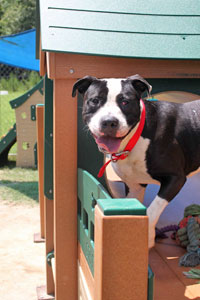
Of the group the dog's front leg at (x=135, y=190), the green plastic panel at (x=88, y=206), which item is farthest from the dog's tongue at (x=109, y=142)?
the dog's front leg at (x=135, y=190)

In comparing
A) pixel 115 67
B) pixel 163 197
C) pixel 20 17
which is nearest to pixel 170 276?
pixel 163 197

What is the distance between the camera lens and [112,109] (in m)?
2.00

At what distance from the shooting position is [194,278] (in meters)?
2.25

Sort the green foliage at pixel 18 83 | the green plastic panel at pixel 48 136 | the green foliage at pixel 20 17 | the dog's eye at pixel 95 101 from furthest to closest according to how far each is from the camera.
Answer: the green foliage at pixel 20 17
the green foliage at pixel 18 83
the green plastic panel at pixel 48 136
the dog's eye at pixel 95 101

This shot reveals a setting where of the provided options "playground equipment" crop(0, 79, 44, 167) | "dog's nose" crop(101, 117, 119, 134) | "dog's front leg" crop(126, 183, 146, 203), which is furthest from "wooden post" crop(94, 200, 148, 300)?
"playground equipment" crop(0, 79, 44, 167)

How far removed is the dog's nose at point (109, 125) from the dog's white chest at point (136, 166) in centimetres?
34

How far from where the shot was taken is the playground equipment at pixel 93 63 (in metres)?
2.33

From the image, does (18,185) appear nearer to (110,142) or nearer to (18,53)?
(18,53)

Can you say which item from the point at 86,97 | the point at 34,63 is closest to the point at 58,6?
the point at 86,97

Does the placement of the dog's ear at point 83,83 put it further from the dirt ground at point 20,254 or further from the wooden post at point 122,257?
the dirt ground at point 20,254

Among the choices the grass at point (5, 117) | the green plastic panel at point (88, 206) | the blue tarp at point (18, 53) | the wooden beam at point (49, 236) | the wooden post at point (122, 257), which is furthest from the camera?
the grass at point (5, 117)

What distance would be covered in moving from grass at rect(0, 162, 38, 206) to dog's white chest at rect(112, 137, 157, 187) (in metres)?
3.29

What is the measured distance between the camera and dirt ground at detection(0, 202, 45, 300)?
3.45m

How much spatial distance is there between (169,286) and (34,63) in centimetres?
806
